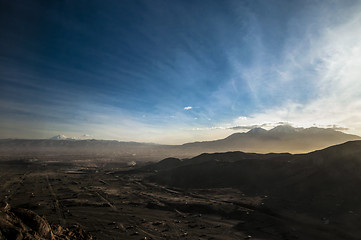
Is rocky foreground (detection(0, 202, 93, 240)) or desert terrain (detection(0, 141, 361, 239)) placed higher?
rocky foreground (detection(0, 202, 93, 240))

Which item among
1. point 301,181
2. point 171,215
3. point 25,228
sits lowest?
point 171,215

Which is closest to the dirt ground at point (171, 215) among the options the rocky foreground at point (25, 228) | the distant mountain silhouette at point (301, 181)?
the distant mountain silhouette at point (301, 181)

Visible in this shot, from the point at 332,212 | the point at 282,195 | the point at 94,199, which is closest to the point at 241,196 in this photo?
the point at 282,195

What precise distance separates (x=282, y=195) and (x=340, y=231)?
37.2 feet

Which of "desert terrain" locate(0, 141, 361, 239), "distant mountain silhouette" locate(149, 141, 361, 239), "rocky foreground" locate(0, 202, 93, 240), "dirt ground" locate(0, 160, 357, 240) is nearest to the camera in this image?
"rocky foreground" locate(0, 202, 93, 240)

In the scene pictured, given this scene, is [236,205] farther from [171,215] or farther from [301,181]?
[301,181]

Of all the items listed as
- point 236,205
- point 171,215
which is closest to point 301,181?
point 236,205

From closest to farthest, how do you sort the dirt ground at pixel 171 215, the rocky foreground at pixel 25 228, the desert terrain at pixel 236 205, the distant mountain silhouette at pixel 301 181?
the rocky foreground at pixel 25 228 → the dirt ground at pixel 171 215 → the desert terrain at pixel 236 205 → the distant mountain silhouette at pixel 301 181

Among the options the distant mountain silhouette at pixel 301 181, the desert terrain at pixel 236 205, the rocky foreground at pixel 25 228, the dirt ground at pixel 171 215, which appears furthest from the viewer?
the distant mountain silhouette at pixel 301 181

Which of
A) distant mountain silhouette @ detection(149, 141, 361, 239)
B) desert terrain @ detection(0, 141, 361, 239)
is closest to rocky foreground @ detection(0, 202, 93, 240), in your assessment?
desert terrain @ detection(0, 141, 361, 239)

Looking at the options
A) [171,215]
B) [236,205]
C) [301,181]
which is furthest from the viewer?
[301,181]

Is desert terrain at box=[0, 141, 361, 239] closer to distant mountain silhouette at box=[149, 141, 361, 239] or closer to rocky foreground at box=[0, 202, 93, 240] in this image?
distant mountain silhouette at box=[149, 141, 361, 239]

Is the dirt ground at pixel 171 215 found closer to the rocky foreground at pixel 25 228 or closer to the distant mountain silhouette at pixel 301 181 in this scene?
the distant mountain silhouette at pixel 301 181

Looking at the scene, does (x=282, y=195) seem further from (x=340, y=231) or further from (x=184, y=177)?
(x=184, y=177)
